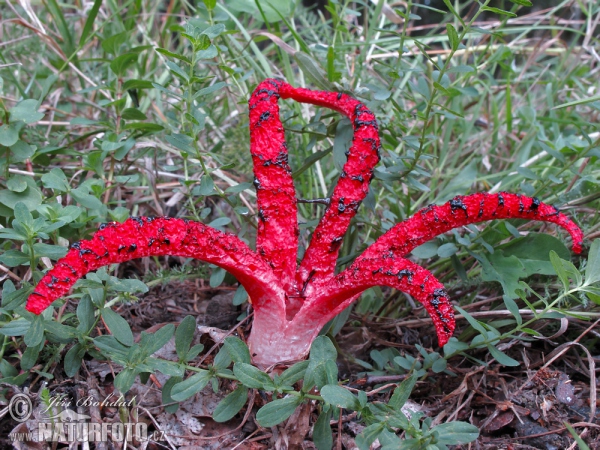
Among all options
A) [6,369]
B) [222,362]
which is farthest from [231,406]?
[6,369]

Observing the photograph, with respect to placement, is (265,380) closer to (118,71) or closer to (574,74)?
(118,71)

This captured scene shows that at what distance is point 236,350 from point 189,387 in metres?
0.17

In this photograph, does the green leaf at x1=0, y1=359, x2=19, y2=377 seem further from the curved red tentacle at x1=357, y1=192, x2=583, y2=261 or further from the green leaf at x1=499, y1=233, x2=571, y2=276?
the green leaf at x1=499, y1=233, x2=571, y2=276

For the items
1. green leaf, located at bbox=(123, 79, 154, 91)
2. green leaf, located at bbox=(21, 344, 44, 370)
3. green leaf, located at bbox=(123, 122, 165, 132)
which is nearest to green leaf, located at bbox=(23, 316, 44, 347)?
green leaf, located at bbox=(21, 344, 44, 370)

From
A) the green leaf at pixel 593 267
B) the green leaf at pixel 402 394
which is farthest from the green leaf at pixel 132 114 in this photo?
the green leaf at pixel 593 267

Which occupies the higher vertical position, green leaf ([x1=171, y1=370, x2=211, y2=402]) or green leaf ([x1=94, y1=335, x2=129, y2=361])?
green leaf ([x1=94, y1=335, x2=129, y2=361])

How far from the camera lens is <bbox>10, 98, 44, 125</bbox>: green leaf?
216cm

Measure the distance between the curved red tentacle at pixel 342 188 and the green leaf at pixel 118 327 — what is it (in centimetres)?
58

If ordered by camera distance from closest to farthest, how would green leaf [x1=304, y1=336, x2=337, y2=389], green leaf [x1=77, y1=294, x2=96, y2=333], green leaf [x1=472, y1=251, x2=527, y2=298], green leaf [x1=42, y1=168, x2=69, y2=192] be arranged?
1. green leaf [x1=304, y1=336, x2=337, y2=389]
2. green leaf [x1=77, y1=294, x2=96, y2=333]
3. green leaf [x1=42, y1=168, x2=69, y2=192]
4. green leaf [x1=472, y1=251, x2=527, y2=298]

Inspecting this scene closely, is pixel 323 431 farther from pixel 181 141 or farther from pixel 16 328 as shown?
pixel 181 141

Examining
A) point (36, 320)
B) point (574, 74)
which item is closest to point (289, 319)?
point (36, 320)

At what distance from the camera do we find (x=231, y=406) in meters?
1.62

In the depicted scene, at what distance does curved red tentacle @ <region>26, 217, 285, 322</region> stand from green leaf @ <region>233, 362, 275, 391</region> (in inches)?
13.0

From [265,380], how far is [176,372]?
273mm
